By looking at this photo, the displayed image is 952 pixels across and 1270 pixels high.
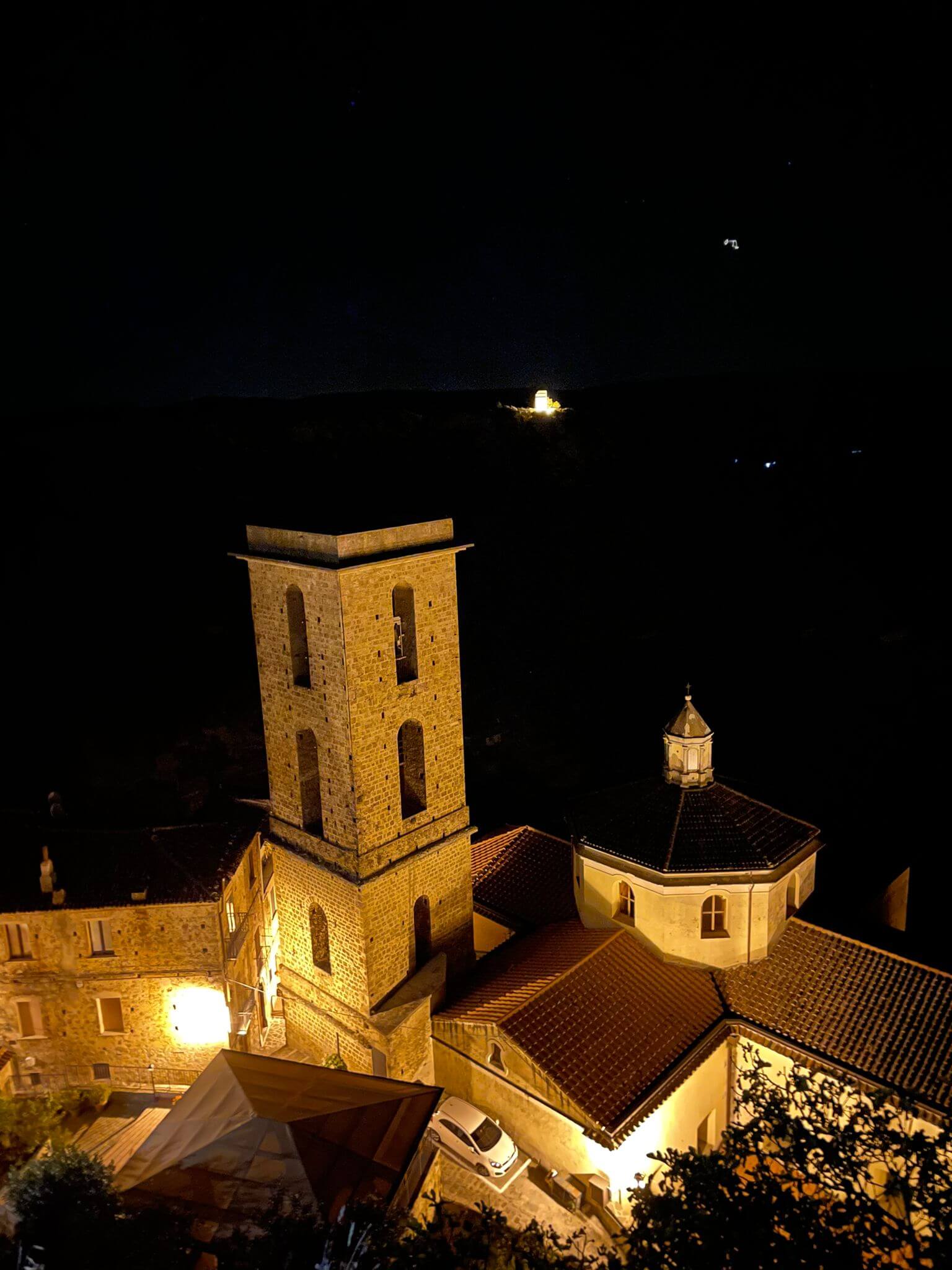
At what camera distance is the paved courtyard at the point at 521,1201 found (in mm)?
13984

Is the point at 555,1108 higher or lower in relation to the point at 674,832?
lower

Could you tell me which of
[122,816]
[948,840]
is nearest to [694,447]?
[948,840]

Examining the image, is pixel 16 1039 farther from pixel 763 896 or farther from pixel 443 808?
pixel 763 896

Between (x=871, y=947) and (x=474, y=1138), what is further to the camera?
(x=871, y=947)

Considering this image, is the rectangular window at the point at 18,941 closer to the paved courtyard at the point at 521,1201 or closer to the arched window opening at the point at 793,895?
the paved courtyard at the point at 521,1201

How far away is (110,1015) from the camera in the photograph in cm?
1739

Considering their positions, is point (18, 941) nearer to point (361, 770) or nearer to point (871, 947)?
point (361, 770)

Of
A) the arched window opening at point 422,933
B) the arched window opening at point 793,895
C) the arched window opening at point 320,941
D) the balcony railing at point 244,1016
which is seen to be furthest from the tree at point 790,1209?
the balcony railing at point 244,1016

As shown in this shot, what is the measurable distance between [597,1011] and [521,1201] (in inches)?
129

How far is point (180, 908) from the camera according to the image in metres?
16.8

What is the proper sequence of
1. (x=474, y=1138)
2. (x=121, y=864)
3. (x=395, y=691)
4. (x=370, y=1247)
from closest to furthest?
→ (x=370, y=1247)
(x=474, y=1138)
(x=395, y=691)
(x=121, y=864)

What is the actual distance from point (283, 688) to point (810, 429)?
63.7m

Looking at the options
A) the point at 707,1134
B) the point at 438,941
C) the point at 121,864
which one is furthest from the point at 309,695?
the point at 707,1134

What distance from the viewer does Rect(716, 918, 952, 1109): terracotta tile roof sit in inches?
548
